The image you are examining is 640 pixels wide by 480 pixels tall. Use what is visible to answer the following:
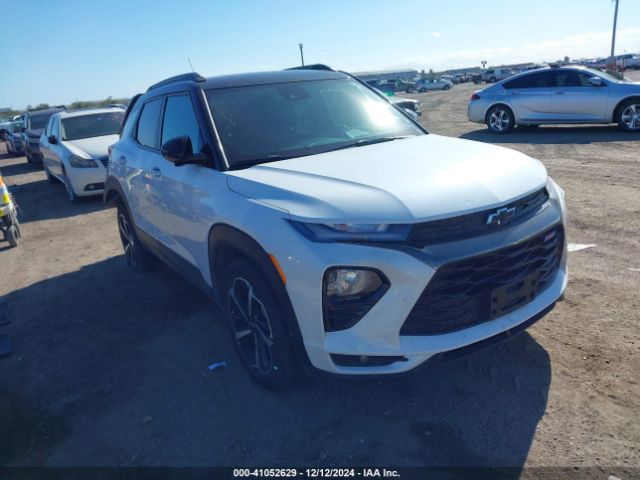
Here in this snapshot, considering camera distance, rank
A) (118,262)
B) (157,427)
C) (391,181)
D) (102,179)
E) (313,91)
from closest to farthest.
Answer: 1. (391,181)
2. (157,427)
3. (313,91)
4. (118,262)
5. (102,179)

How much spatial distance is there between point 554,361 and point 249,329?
6.48 ft

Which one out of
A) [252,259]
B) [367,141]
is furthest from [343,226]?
[367,141]

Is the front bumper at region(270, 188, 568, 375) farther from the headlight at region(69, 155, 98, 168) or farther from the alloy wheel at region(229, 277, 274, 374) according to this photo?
the headlight at region(69, 155, 98, 168)

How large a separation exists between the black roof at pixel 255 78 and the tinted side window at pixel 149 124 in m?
0.27

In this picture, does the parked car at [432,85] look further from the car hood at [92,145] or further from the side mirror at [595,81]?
the car hood at [92,145]

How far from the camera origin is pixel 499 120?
13078 mm

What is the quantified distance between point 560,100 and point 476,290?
442 inches

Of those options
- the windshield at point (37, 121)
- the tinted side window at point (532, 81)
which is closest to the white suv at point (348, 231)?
the tinted side window at point (532, 81)

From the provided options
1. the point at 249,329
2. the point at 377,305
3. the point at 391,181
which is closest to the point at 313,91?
the point at 391,181

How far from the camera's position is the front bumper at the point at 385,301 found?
2357 mm

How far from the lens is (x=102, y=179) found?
934cm

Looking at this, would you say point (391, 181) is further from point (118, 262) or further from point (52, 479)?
point (118, 262)

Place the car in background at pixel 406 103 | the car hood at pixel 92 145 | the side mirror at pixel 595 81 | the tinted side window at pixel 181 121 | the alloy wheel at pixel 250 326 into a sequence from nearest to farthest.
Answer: the alloy wheel at pixel 250 326, the tinted side window at pixel 181 121, the car in background at pixel 406 103, the car hood at pixel 92 145, the side mirror at pixel 595 81

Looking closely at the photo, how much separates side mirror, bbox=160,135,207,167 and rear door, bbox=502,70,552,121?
11.2 metres
